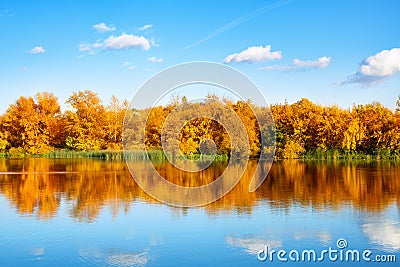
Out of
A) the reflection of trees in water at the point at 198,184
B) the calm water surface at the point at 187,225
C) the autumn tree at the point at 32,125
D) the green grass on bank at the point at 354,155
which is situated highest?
the autumn tree at the point at 32,125

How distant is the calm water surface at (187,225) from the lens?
28.5ft

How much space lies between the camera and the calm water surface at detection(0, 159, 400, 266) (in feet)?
28.5

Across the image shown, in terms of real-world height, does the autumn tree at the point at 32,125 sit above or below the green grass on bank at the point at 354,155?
above

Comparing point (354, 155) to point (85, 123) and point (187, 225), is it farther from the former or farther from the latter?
point (187, 225)

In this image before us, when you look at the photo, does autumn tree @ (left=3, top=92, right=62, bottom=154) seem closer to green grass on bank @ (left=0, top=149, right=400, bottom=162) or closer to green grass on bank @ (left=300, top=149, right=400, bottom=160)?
green grass on bank @ (left=0, top=149, right=400, bottom=162)

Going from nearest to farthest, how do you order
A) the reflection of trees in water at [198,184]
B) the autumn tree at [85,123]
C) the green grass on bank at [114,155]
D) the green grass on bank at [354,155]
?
the reflection of trees in water at [198,184], the green grass on bank at [354,155], the green grass on bank at [114,155], the autumn tree at [85,123]

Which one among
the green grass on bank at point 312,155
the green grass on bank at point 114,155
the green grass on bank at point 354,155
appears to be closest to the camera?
the green grass on bank at point 354,155

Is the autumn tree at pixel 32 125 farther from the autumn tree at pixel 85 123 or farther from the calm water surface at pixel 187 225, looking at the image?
the calm water surface at pixel 187 225

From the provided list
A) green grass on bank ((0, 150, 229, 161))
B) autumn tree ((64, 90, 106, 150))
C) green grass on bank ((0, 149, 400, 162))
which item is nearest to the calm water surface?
green grass on bank ((0, 150, 229, 161))

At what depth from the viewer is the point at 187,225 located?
11.4m

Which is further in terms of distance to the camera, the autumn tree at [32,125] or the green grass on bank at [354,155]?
the autumn tree at [32,125]

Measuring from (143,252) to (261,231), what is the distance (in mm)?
2865

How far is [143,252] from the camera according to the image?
891 centimetres

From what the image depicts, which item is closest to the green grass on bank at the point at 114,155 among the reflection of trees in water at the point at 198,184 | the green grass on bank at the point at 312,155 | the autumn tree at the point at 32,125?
the green grass on bank at the point at 312,155
